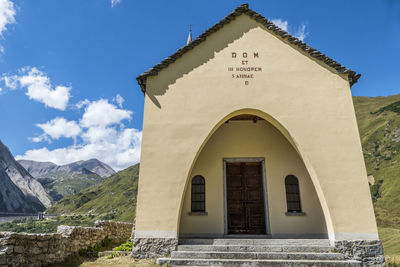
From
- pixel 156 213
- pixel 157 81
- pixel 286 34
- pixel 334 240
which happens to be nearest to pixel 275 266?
pixel 334 240

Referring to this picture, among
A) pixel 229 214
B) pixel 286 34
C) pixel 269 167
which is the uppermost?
pixel 286 34

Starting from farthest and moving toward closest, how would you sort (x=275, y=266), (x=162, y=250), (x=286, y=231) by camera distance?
(x=286, y=231), (x=162, y=250), (x=275, y=266)

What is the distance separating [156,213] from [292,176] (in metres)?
5.36

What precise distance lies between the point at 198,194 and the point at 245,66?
5092 millimetres

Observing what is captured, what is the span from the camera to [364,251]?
7.10 meters

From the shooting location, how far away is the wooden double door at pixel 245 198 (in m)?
9.49

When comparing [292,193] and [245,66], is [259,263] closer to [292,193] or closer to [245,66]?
[292,193]

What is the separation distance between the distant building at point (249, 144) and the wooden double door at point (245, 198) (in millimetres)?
38

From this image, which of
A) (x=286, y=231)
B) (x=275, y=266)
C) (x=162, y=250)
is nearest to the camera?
(x=275, y=266)

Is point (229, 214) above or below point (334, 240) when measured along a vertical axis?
above

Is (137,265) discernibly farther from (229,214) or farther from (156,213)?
(229,214)

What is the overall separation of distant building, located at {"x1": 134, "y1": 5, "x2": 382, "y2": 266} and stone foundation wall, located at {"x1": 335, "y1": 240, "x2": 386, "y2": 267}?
7 cm

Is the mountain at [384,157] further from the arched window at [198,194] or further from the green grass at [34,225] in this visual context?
the green grass at [34,225]

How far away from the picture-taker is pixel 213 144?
33.3 feet
